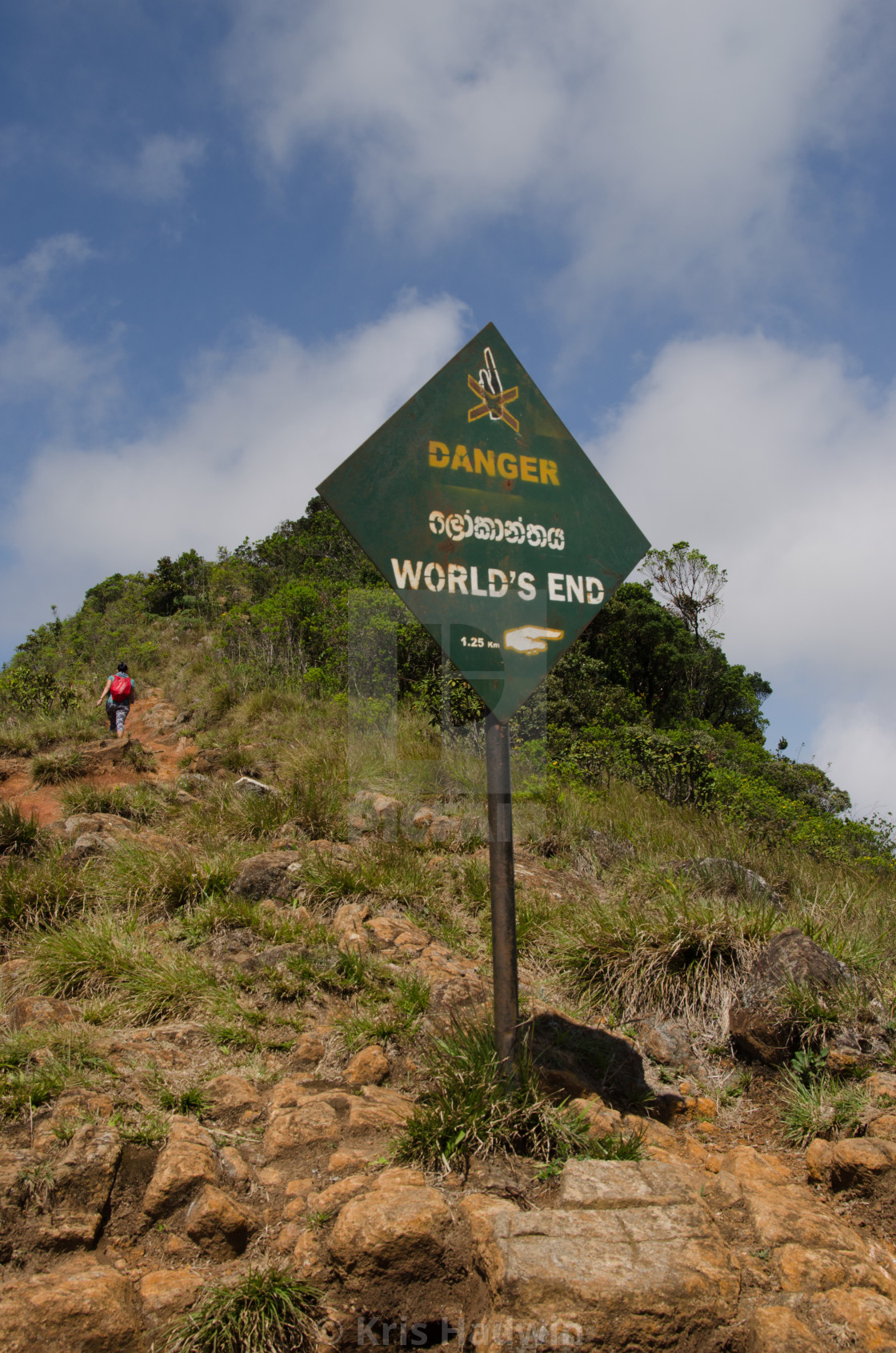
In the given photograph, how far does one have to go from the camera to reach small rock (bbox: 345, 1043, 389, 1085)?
134 inches

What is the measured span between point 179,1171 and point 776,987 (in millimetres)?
3041

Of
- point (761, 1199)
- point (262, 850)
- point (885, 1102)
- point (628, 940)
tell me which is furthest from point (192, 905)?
point (885, 1102)

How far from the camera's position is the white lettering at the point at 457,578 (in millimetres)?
2736

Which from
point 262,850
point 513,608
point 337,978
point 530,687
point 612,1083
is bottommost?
point 612,1083

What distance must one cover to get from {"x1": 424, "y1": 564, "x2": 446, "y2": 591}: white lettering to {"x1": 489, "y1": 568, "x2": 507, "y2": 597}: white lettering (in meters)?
0.20

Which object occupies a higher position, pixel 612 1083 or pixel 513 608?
pixel 513 608

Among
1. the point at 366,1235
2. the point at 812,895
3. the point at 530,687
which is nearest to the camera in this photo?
the point at 366,1235

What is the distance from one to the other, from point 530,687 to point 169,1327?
2.17 m

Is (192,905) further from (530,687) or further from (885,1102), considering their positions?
(885,1102)

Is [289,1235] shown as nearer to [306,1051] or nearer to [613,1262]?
[613,1262]

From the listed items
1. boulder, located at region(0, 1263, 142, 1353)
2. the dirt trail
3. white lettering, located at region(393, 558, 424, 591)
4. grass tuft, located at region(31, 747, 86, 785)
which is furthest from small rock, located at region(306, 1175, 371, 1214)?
grass tuft, located at region(31, 747, 86, 785)

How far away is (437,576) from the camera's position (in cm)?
272

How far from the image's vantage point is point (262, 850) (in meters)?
6.13

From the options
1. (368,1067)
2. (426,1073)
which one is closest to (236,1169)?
(368,1067)
